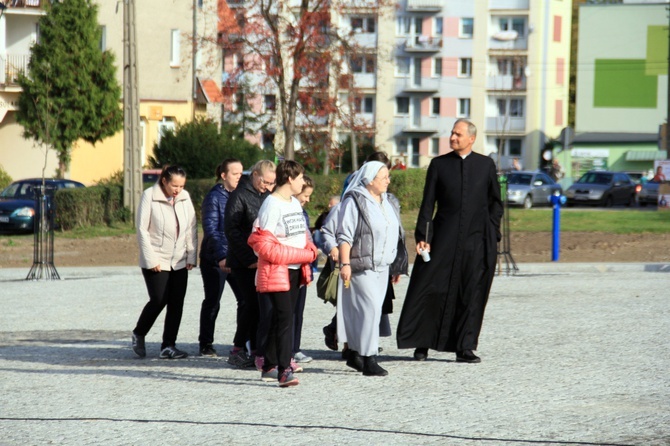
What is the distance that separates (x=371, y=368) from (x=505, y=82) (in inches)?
3064

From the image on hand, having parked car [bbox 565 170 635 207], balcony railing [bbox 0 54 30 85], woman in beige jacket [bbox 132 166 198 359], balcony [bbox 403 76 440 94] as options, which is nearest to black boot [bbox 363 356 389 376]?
woman in beige jacket [bbox 132 166 198 359]

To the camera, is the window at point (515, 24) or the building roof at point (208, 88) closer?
the building roof at point (208, 88)

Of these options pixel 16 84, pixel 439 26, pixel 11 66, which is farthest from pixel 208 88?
pixel 439 26

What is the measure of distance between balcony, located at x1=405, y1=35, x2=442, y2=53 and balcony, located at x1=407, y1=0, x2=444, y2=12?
1.96 m

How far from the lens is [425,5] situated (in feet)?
288

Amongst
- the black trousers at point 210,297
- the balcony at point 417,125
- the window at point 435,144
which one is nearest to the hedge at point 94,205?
the black trousers at point 210,297

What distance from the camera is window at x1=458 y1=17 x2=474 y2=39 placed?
3425 inches

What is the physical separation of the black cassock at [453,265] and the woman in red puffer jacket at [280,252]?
4.25 ft

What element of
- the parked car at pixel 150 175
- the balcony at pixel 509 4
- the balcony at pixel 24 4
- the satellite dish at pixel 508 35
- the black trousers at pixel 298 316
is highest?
the balcony at pixel 509 4

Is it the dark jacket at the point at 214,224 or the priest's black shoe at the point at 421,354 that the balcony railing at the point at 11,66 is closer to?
the dark jacket at the point at 214,224

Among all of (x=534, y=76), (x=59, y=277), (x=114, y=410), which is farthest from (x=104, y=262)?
(x=534, y=76)

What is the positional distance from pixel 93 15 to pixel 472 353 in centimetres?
3270

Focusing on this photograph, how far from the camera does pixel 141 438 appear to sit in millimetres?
6980

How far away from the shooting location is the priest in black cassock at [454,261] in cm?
1008
